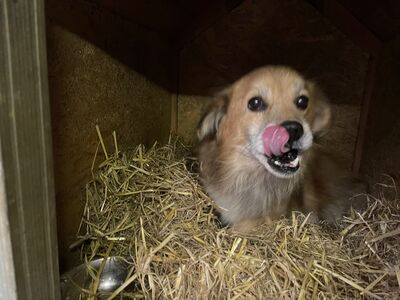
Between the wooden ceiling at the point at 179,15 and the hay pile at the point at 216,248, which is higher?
the wooden ceiling at the point at 179,15

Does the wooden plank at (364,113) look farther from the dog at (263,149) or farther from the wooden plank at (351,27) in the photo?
the dog at (263,149)

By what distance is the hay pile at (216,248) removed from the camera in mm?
1548

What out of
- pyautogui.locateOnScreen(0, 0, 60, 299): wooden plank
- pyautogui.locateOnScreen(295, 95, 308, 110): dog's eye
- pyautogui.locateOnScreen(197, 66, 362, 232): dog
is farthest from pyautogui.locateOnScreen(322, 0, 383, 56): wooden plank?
pyautogui.locateOnScreen(0, 0, 60, 299): wooden plank

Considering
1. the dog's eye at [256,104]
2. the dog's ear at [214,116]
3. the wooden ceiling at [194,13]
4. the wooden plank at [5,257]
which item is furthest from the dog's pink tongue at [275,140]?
the wooden plank at [5,257]

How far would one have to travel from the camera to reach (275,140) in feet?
6.16

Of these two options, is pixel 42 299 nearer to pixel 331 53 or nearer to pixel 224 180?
pixel 224 180

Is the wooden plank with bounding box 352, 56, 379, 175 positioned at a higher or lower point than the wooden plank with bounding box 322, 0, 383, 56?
lower

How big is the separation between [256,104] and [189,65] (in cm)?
116

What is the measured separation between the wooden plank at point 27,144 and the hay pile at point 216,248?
1.61 ft

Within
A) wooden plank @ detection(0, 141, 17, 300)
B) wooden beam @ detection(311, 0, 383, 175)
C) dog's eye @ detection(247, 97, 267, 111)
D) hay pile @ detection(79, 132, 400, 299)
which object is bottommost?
hay pile @ detection(79, 132, 400, 299)

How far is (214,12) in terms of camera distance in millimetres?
2914

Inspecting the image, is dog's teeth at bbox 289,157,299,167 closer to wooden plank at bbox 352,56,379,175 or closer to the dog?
the dog

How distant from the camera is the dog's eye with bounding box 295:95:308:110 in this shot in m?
2.21

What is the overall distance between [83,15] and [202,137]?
1.00m
